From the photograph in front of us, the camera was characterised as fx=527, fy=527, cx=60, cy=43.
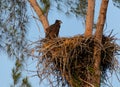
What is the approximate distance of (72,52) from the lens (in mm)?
5621

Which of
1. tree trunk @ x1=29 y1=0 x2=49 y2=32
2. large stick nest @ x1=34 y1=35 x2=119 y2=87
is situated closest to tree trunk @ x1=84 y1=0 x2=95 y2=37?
large stick nest @ x1=34 y1=35 x2=119 y2=87

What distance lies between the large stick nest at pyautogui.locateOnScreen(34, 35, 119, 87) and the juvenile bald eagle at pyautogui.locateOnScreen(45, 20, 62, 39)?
126mm

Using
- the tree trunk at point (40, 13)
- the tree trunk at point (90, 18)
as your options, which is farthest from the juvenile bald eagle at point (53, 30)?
the tree trunk at point (90, 18)

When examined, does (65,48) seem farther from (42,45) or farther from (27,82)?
(27,82)

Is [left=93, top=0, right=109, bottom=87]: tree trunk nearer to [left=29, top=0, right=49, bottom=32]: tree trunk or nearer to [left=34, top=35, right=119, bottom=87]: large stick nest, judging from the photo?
[left=34, top=35, right=119, bottom=87]: large stick nest

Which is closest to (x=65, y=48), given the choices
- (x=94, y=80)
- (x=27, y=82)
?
(x=94, y=80)

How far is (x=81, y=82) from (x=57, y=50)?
0.48m

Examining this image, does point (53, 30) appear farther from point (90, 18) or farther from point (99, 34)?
point (99, 34)

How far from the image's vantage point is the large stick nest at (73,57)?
5.60 meters

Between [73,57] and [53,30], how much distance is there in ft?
1.75

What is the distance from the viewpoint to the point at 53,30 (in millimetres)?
6066

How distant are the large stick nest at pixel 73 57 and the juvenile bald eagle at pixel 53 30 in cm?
13

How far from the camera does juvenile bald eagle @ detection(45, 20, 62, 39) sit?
5.91 m

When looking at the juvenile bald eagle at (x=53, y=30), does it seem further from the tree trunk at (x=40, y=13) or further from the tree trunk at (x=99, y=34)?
the tree trunk at (x=99, y=34)
